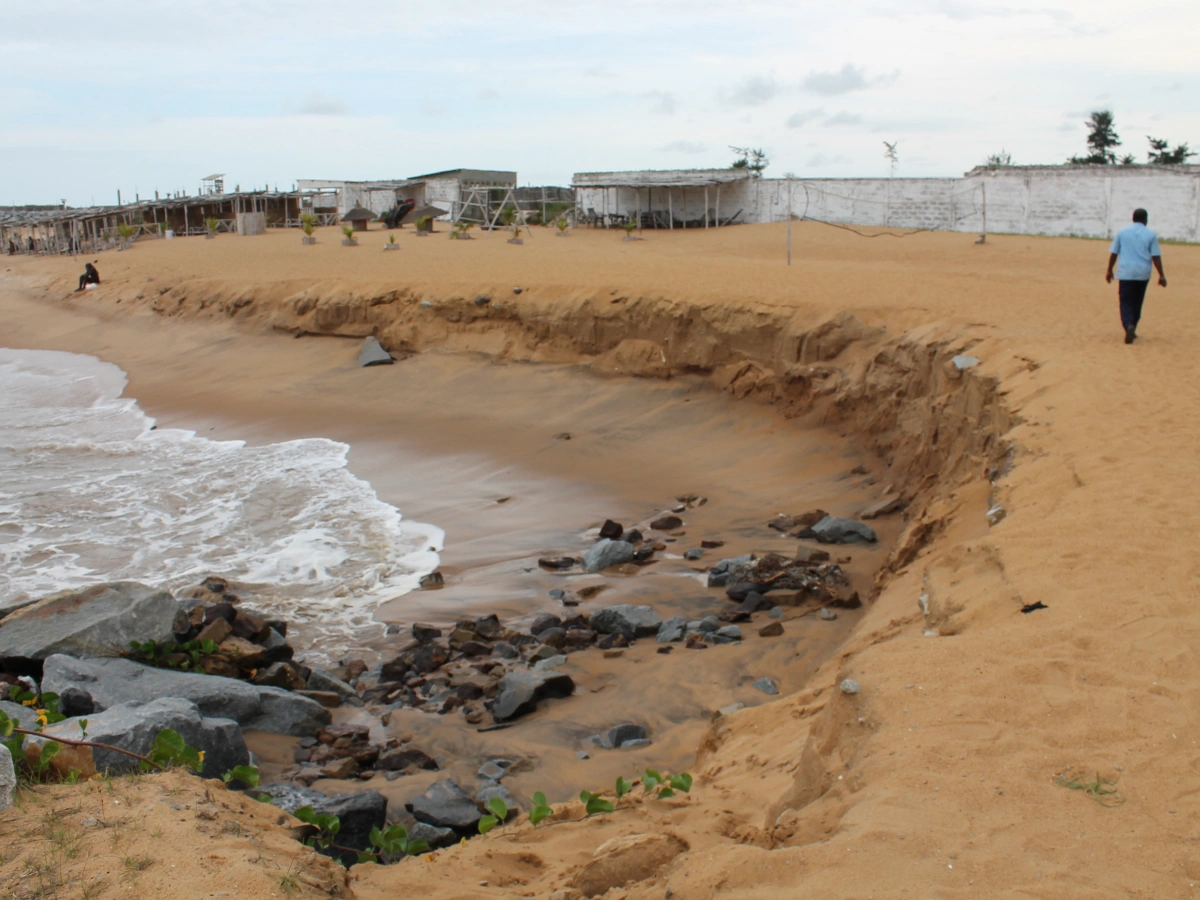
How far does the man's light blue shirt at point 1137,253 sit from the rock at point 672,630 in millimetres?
6646

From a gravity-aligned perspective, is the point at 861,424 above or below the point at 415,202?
below

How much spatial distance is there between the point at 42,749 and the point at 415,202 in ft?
140

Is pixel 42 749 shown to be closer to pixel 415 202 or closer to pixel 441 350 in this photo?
pixel 441 350

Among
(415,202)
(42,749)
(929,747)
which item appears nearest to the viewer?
(929,747)

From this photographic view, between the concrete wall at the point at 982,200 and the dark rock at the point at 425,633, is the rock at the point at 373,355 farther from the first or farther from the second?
the concrete wall at the point at 982,200

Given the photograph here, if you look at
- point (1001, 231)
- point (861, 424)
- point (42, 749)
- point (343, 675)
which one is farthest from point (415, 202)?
point (42, 749)

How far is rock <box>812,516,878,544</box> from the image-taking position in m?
9.03

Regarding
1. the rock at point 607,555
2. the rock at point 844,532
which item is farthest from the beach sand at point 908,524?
the rock at point 607,555

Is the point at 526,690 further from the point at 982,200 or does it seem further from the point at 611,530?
the point at 982,200

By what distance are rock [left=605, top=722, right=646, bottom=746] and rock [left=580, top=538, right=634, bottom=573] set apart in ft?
9.94

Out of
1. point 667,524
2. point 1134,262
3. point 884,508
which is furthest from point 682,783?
point 1134,262

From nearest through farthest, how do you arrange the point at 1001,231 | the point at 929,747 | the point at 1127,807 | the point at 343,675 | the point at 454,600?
the point at 1127,807 < the point at 929,747 < the point at 343,675 < the point at 454,600 < the point at 1001,231

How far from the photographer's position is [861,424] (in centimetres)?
1162

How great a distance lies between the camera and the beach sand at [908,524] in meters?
3.13
